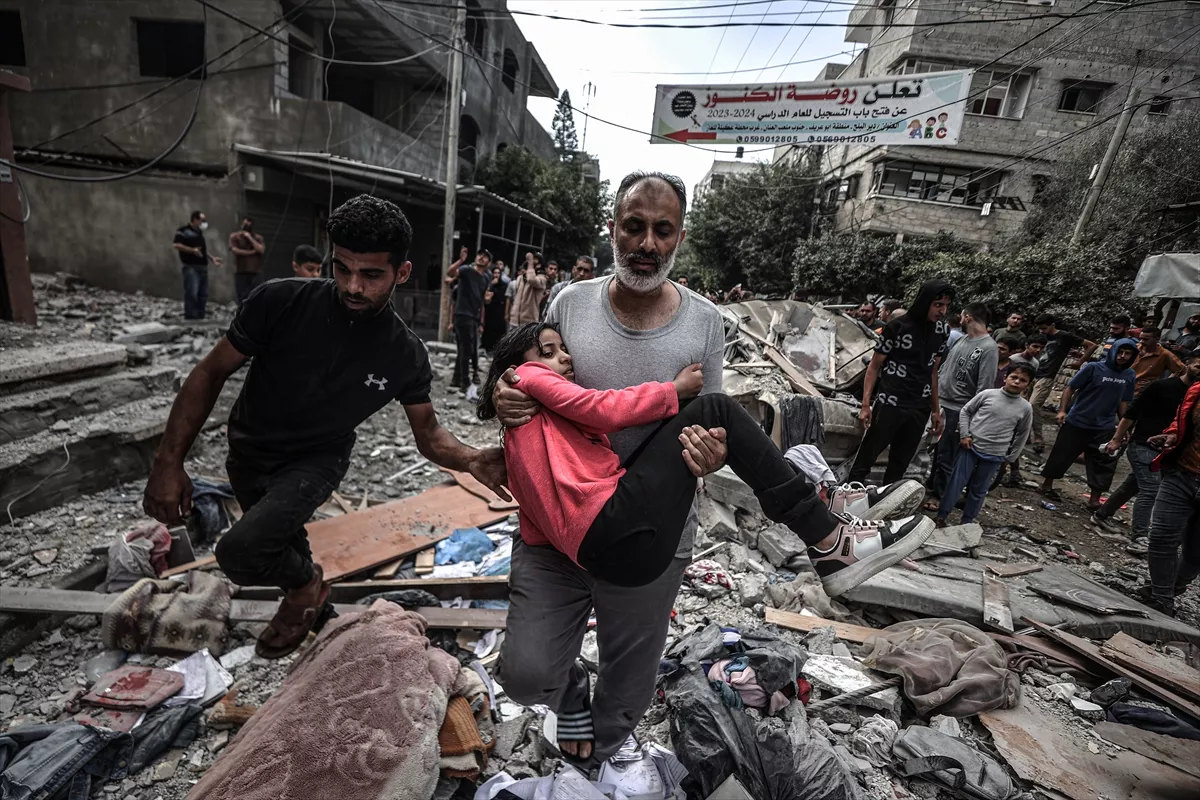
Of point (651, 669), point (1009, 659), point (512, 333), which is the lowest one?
point (1009, 659)

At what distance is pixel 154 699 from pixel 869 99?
13555 mm

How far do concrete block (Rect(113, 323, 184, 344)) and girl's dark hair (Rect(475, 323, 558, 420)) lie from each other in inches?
296

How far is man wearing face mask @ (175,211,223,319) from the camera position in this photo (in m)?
8.45

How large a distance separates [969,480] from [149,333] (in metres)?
10.6

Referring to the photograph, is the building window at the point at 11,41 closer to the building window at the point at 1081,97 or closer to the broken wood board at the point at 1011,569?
the broken wood board at the point at 1011,569

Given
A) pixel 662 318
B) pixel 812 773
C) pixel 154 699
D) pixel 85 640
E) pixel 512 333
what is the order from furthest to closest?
pixel 85 640 < pixel 154 699 < pixel 512 333 < pixel 812 773 < pixel 662 318

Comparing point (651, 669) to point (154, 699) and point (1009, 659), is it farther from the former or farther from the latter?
point (1009, 659)

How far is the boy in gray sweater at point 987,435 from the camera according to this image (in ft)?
15.1

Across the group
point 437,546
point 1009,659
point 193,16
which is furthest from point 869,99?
point 193,16

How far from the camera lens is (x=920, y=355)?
4.57 metres

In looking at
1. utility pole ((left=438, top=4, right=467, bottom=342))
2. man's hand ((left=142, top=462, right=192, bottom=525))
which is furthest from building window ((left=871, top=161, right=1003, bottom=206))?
man's hand ((left=142, top=462, right=192, bottom=525))

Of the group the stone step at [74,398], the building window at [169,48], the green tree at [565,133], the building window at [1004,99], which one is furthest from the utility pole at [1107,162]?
the green tree at [565,133]

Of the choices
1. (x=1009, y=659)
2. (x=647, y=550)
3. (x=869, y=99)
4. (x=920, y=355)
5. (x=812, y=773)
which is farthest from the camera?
(x=869, y=99)

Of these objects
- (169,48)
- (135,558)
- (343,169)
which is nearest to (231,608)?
(135,558)
